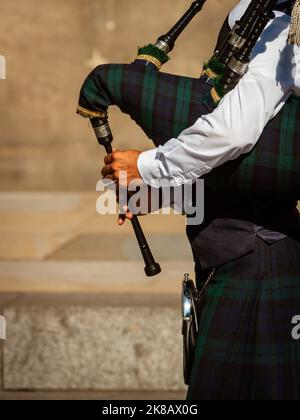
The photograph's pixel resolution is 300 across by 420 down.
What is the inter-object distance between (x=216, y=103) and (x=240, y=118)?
4.9 inches

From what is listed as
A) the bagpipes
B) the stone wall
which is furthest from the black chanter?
the stone wall

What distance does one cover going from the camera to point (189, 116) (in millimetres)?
2072

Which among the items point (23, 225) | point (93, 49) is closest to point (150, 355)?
point (23, 225)

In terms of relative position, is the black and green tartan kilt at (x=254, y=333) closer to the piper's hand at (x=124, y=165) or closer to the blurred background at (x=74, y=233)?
the piper's hand at (x=124, y=165)

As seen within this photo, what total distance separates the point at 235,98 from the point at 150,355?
2.30m

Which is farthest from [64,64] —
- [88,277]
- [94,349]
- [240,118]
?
[240,118]

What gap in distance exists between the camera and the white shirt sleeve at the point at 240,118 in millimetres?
1919

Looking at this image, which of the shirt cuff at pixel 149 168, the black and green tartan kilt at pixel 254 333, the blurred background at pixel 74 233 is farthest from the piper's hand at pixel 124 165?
the blurred background at pixel 74 233

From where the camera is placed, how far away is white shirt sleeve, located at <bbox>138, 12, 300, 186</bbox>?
1.92 meters

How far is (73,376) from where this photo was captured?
13.3 ft

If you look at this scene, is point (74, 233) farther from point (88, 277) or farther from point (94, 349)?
point (94, 349)

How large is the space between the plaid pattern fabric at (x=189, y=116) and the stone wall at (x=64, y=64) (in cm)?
841

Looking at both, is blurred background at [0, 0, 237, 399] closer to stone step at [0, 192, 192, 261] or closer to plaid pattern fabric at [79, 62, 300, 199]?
stone step at [0, 192, 192, 261]

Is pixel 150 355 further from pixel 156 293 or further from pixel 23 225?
pixel 23 225
